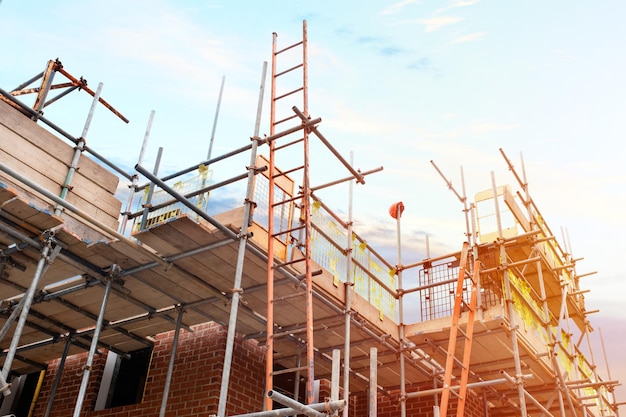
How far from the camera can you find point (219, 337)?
1164cm

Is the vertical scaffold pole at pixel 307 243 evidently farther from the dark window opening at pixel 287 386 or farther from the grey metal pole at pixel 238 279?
the dark window opening at pixel 287 386

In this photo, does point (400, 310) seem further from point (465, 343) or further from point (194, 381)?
point (194, 381)

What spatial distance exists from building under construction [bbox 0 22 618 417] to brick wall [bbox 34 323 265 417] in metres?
0.03

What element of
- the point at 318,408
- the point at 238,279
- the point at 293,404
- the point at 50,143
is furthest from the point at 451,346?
the point at 50,143

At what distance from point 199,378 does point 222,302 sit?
2196mm

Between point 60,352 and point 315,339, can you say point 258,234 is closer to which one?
→ point 315,339

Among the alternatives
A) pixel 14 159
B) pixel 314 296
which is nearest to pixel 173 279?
pixel 314 296

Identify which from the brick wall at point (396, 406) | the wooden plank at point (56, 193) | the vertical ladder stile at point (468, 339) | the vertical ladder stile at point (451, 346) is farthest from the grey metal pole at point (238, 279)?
the brick wall at point (396, 406)

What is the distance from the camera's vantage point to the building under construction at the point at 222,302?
829 cm

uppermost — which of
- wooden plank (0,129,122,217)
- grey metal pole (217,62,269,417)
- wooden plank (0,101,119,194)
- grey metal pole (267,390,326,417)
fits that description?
wooden plank (0,101,119,194)

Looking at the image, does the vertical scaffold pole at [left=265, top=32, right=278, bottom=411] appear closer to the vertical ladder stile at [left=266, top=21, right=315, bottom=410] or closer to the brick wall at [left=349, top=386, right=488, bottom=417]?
the vertical ladder stile at [left=266, top=21, right=315, bottom=410]

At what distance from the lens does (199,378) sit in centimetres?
1139

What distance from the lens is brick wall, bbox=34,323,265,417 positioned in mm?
11172

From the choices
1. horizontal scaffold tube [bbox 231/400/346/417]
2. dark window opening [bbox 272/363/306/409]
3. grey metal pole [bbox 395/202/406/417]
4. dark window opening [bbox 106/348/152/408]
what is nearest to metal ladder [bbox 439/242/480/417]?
grey metal pole [bbox 395/202/406/417]
